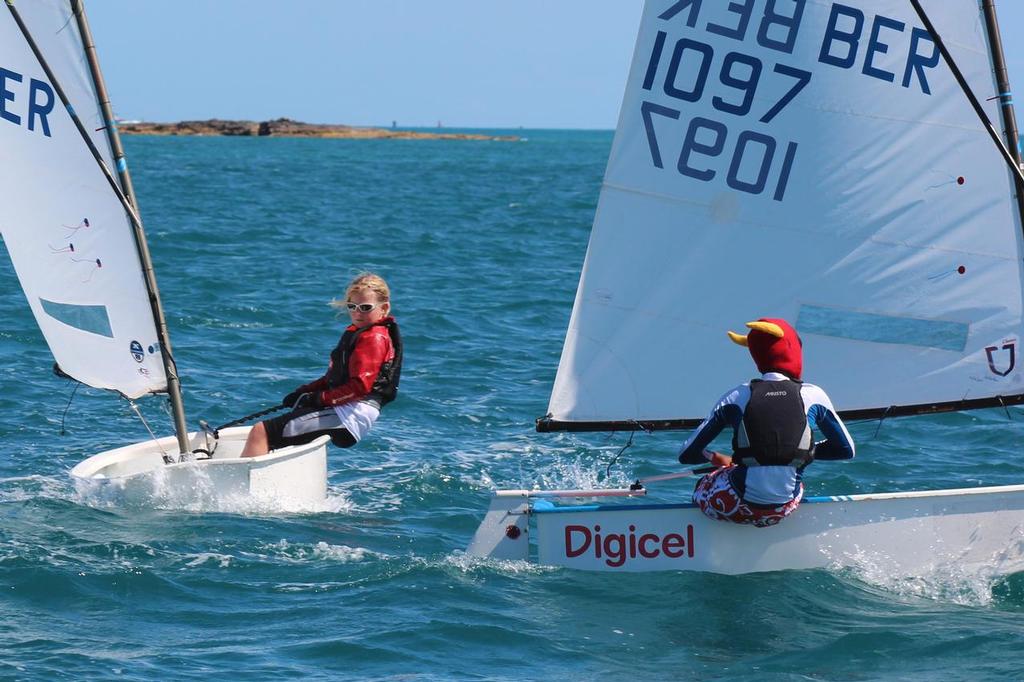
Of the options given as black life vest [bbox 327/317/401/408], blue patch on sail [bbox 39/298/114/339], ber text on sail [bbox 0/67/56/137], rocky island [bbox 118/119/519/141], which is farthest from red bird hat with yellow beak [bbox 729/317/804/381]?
rocky island [bbox 118/119/519/141]

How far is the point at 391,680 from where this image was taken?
574cm

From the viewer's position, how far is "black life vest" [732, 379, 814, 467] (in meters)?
6.49

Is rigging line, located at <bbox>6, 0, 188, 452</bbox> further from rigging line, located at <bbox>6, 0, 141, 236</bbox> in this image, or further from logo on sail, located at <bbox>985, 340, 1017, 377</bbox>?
logo on sail, located at <bbox>985, 340, 1017, 377</bbox>

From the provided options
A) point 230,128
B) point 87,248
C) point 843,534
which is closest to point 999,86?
point 843,534

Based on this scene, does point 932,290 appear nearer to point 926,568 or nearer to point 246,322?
point 926,568

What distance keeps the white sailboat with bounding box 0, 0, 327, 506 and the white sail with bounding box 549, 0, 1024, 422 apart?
229cm

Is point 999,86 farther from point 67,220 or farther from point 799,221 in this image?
point 67,220

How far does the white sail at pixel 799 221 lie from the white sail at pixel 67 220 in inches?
115

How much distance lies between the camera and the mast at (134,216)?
803cm

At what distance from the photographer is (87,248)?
8.43 metres

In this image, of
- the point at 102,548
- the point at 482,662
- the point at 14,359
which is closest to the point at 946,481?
the point at 482,662

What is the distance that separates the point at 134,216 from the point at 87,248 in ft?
1.34

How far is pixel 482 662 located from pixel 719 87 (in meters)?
3.09

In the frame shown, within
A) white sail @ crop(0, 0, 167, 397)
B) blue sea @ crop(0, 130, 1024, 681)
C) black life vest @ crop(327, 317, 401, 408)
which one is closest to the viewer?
blue sea @ crop(0, 130, 1024, 681)
